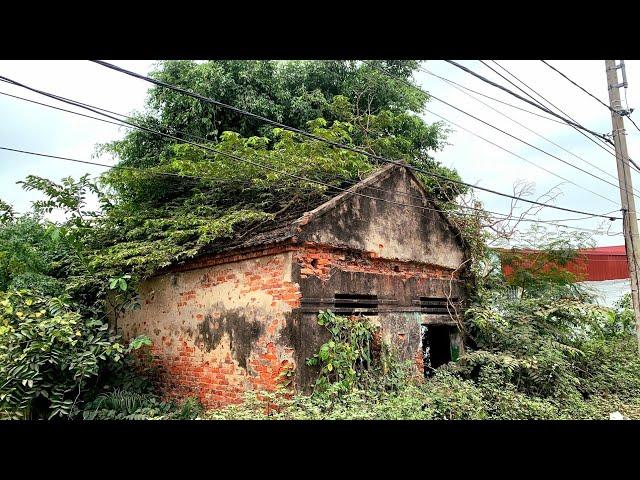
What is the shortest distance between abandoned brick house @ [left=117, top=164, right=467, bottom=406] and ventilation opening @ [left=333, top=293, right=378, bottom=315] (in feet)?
0.07

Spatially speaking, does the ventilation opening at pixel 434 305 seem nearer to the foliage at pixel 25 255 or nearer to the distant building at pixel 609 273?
the foliage at pixel 25 255

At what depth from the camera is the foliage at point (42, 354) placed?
6945mm

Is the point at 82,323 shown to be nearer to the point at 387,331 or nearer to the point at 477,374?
the point at 387,331

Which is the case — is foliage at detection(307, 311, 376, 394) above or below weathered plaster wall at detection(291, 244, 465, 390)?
below

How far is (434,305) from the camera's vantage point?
383 inches

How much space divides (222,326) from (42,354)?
249 cm

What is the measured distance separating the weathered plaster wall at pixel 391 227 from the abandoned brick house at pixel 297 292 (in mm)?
19

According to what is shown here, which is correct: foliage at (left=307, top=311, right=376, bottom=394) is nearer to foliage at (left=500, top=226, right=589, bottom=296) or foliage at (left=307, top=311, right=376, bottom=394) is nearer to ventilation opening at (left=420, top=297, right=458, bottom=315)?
ventilation opening at (left=420, top=297, right=458, bottom=315)

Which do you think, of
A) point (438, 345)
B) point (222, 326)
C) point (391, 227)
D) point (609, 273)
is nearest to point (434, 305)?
point (438, 345)

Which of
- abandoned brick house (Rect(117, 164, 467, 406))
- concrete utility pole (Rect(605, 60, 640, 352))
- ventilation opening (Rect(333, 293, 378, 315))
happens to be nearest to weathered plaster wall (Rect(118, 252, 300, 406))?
abandoned brick house (Rect(117, 164, 467, 406))

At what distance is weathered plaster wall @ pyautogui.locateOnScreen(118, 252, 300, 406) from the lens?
23.0ft

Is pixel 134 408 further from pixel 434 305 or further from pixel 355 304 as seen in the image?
pixel 434 305

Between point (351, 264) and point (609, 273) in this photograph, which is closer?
point (351, 264)

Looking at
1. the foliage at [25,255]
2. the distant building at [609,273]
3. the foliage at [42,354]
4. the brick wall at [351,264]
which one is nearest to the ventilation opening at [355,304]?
the brick wall at [351,264]
